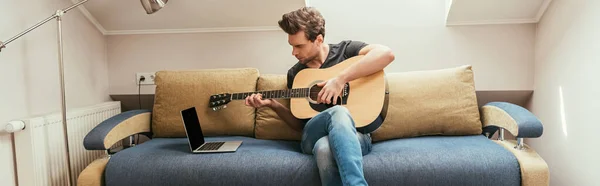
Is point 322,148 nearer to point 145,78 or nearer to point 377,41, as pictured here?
point 377,41

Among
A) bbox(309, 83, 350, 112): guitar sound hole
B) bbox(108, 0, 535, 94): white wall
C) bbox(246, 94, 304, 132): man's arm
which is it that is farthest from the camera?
bbox(108, 0, 535, 94): white wall

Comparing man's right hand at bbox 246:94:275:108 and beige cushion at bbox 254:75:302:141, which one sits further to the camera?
beige cushion at bbox 254:75:302:141

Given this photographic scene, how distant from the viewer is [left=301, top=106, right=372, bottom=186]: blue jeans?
1.22 m

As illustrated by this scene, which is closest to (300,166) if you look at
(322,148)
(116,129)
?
(322,148)

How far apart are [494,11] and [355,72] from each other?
3.28 ft

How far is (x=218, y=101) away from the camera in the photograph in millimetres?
1844

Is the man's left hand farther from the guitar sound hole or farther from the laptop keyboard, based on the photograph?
the laptop keyboard

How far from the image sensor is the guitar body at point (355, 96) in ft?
5.08

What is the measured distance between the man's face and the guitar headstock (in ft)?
1.37

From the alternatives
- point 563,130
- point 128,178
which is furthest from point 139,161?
point 563,130

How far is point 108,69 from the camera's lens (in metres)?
2.33

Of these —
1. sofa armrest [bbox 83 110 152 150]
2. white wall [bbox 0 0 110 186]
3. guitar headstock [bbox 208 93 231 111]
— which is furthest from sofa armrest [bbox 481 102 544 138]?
white wall [bbox 0 0 110 186]

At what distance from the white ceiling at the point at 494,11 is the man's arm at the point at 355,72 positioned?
0.71 meters

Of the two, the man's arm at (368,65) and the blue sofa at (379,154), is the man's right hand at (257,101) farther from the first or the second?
the man's arm at (368,65)
